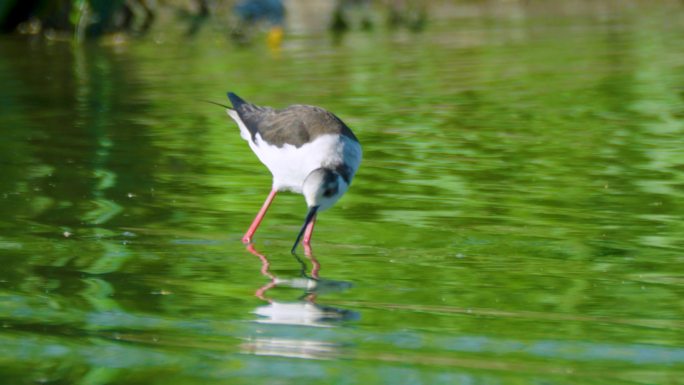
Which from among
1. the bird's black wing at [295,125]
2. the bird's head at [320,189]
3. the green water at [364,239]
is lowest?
the green water at [364,239]

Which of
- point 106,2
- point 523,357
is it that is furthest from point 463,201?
point 106,2

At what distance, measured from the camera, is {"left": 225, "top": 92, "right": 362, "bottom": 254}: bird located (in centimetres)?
718

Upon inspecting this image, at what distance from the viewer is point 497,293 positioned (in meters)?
6.38

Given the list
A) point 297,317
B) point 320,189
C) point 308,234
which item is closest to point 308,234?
point 308,234

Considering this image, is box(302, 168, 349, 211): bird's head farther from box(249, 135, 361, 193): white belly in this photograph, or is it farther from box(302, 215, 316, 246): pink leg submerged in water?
box(302, 215, 316, 246): pink leg submerged in water

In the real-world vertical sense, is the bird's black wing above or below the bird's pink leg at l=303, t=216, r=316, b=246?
above

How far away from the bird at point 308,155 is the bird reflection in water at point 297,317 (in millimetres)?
398

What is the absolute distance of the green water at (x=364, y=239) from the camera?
5.36m

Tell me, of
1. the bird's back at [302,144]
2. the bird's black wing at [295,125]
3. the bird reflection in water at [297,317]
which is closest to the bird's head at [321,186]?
the bird's back at [302,144]

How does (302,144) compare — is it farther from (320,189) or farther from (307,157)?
(320,189)

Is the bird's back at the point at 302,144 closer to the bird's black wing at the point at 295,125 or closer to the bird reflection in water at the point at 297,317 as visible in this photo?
the bird's black wing at the point at 295,125

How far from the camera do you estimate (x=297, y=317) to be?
19.5 feet

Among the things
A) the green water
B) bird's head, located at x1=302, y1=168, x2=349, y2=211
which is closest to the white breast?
bird's head, located at x1=302, y1=168, x2=349, y2=211

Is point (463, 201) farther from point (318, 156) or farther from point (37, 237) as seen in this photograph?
point (37, 237)
